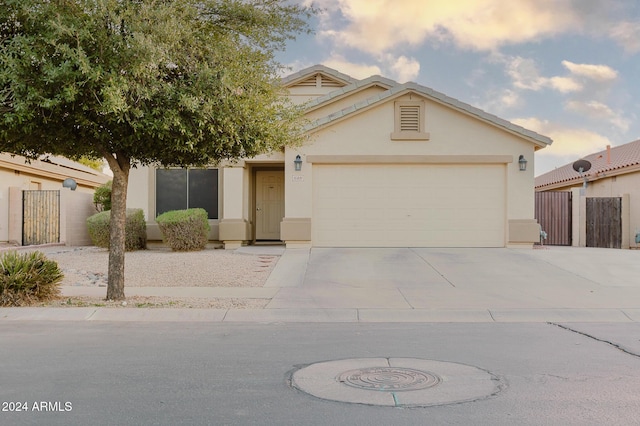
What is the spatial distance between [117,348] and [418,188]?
1235 centimetres

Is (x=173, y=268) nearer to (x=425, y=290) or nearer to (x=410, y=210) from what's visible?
(x=425, y=290)

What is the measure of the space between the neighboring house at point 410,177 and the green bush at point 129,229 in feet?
14.4

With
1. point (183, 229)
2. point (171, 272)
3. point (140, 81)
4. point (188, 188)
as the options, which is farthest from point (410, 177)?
point (140, 81)

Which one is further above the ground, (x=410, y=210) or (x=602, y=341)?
(x=410, y=210)

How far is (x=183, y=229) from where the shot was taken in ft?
59.6

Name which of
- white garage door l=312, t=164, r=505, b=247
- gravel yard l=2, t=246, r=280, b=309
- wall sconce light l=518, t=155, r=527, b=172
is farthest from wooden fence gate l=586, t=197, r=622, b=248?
gravel yard l=2, t=246, r=280, b=309

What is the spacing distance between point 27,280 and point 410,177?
1110cm

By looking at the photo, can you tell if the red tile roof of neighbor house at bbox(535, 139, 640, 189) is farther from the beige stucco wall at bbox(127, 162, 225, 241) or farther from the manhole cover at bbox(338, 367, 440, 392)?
the manhole cover at bbox(338, 367, 440, 392)

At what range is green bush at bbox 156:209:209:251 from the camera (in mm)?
18156

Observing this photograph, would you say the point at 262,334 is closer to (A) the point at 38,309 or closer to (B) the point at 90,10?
(A) the point at 38,309

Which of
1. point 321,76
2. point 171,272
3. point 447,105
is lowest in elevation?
point 171,272

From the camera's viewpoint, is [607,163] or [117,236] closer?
[117,236]

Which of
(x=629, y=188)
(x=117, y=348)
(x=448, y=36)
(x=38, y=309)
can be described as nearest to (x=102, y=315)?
(x=38, y=309)

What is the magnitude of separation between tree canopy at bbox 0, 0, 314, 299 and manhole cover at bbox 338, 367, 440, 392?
495 centimetres
